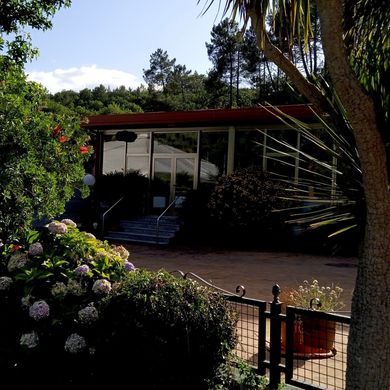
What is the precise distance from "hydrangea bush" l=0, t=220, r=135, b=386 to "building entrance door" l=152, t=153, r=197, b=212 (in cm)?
1333

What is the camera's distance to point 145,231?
16.6 m

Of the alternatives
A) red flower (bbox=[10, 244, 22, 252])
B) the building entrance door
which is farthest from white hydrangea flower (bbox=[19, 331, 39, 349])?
the building entrance door

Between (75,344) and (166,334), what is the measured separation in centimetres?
73

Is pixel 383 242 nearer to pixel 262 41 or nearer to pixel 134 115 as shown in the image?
pixel 262 41

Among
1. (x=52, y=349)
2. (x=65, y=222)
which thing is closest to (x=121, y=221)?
(x=65, y=222)

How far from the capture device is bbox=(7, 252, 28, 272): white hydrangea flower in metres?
4.45

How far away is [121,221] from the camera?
57.9 ft

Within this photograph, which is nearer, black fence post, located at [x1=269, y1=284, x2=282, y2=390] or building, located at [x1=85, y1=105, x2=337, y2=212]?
black fence post, located at [x1=269, y1=284, x2=282, y2=390]

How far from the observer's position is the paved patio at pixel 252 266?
9789 mm

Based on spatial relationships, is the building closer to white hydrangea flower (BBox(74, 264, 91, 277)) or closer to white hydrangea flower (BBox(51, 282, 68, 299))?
white hydrangea flower (BBox(74, 264, 91, 277))

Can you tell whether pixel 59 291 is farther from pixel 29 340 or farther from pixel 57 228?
pixel 57 228

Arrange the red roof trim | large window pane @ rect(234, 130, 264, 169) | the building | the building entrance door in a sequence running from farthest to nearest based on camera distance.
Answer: the building entrance door
large window pane @ rect(234, 130, 264, 169)
the building
the red roof trim

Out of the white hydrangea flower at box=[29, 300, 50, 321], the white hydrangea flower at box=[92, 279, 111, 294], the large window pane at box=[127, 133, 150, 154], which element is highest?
the large window pane at box=[127, 133, 150, 154]

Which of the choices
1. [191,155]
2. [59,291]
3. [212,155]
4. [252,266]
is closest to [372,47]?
[59,291]
